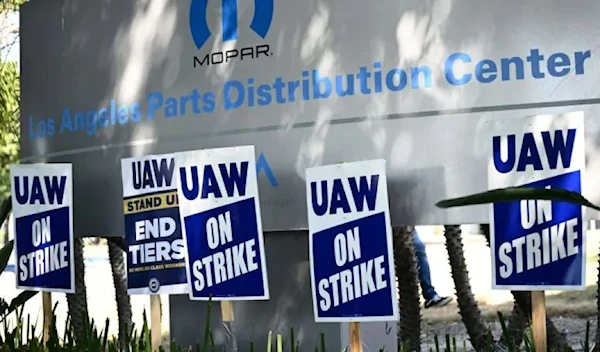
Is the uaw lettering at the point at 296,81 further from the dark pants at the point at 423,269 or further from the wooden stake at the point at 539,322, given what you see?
the dark pants at the point at 423,269

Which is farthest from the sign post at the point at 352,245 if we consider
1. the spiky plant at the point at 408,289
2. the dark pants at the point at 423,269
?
the dark pants at the point at 423,269

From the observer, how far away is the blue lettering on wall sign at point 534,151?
3010mm

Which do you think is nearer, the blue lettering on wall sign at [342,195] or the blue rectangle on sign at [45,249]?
the blue lettering on wall sign at [342,195]

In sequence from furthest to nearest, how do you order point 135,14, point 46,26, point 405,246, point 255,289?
point 405,246
point 46,26
point 135,14
point 255,289

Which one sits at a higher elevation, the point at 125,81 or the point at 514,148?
the point at 125,81

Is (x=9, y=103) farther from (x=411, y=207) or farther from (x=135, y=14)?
(x=411, y=207)

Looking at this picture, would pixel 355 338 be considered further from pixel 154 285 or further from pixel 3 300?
pixel 3 300

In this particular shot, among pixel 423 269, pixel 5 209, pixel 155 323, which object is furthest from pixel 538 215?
pixel 423 269

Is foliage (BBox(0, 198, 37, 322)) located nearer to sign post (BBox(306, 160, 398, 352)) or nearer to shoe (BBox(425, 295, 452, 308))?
sign post (BBox(306, 160, 398, 352))

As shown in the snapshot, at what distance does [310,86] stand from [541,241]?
1368 mm

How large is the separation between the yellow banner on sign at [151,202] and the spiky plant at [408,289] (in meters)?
1.98

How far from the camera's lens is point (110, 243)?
23.0ft

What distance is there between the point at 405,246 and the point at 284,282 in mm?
1581

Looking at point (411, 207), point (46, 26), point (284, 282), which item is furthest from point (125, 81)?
point (411, 207)
